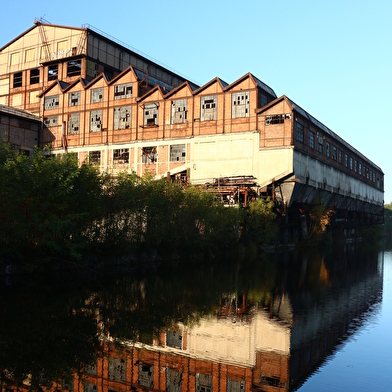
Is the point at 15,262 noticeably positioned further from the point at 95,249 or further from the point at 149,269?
the point at 149,269

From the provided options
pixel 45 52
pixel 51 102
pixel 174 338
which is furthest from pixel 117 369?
pixel 45 52

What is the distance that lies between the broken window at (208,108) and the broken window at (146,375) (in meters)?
40.3

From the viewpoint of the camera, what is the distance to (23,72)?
6372 cm

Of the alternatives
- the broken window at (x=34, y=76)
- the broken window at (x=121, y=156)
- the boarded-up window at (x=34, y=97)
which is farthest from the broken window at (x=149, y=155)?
the broken window at (x=34, y=76)

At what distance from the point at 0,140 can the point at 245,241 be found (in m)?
24.6

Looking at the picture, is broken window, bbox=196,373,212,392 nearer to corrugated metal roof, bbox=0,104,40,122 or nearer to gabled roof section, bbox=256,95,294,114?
gabled roof section, bbox=256,95,294,114

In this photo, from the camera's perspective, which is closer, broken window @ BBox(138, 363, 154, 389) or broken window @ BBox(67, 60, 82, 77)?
broken window @ BBox(138, 363, 154, 389)

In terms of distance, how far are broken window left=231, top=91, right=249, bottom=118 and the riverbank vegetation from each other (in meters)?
11.8

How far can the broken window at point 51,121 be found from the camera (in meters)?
57.6

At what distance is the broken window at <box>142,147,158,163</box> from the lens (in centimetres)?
5197

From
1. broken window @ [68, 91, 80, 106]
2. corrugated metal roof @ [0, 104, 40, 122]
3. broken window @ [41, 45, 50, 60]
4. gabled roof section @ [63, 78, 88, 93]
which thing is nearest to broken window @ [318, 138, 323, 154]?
gabled roof section @ [63, 78, 88, 93]

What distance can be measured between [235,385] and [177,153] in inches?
1645

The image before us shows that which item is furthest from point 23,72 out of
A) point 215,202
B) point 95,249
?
point 95,249

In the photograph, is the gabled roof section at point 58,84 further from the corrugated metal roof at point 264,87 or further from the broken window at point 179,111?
the corrugated metal roof at point 264,87
